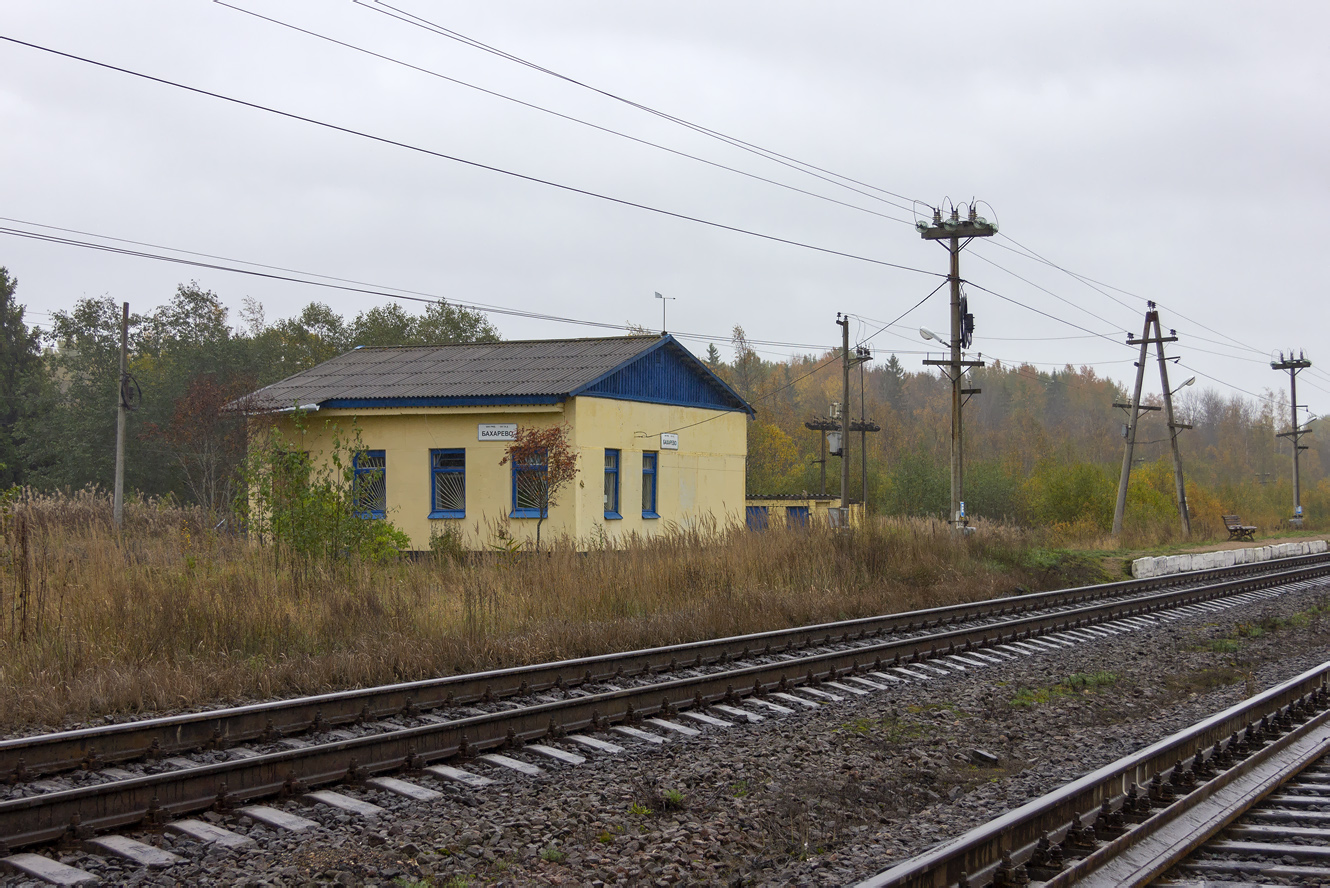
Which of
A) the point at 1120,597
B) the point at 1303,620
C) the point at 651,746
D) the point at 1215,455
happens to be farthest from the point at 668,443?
the point at 1215,455

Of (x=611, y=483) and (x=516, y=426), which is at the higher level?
(x=516, y=426)

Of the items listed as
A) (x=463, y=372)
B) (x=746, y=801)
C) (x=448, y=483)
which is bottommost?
(x=746, y=801)

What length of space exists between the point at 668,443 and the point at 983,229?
31.3 feet

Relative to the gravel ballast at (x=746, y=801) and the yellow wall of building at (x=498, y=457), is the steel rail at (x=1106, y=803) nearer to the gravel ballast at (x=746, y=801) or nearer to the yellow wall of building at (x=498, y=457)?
the gravel ballast at (x=746, y=801)

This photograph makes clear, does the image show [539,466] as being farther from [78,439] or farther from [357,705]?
[78,439]

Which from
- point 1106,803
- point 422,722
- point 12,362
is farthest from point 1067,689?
point 12,362

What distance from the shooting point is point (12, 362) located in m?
48.6

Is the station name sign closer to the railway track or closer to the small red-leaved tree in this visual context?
the small red-leaved tree

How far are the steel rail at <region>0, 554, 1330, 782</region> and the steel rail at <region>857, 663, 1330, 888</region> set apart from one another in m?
4.70

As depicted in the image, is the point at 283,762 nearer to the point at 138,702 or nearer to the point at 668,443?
the point at 138,702

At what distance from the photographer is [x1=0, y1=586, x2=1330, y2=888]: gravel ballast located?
495 cm

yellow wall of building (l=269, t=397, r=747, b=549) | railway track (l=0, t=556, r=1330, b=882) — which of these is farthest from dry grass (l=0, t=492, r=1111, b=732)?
yellow wall of building (l=269, t=397, r=747, b=549)

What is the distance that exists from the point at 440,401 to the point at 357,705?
16499 millimetres

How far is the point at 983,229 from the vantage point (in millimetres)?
24547
